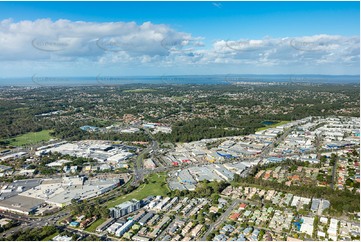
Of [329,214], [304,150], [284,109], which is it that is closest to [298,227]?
[329,214]

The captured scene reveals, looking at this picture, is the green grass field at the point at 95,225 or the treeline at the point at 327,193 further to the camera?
the treeline at the point at 327,193

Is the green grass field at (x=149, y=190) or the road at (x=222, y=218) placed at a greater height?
the green grass field at (x=149, y=190)

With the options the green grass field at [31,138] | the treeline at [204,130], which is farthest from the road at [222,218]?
the green grass field at [31,138]

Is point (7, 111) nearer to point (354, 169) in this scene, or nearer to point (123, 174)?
point (123, 174)

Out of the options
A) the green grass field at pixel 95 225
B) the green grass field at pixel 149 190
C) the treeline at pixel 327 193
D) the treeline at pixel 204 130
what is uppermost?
the treeline at pixel 204 130

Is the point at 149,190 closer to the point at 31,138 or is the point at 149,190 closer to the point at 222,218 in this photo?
the point at 222,218

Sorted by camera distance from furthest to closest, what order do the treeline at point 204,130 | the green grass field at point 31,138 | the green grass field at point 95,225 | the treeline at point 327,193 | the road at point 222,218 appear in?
1. the green grass field at point 31,138
2. the treeline at point 204,130
3. the treeline at point 327,193
4. the green grass field at point 95,225
5. the road at point 222,218

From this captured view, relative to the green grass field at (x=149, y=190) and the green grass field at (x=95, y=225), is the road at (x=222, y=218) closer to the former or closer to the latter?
the green grass field at (x=149, y=190)
